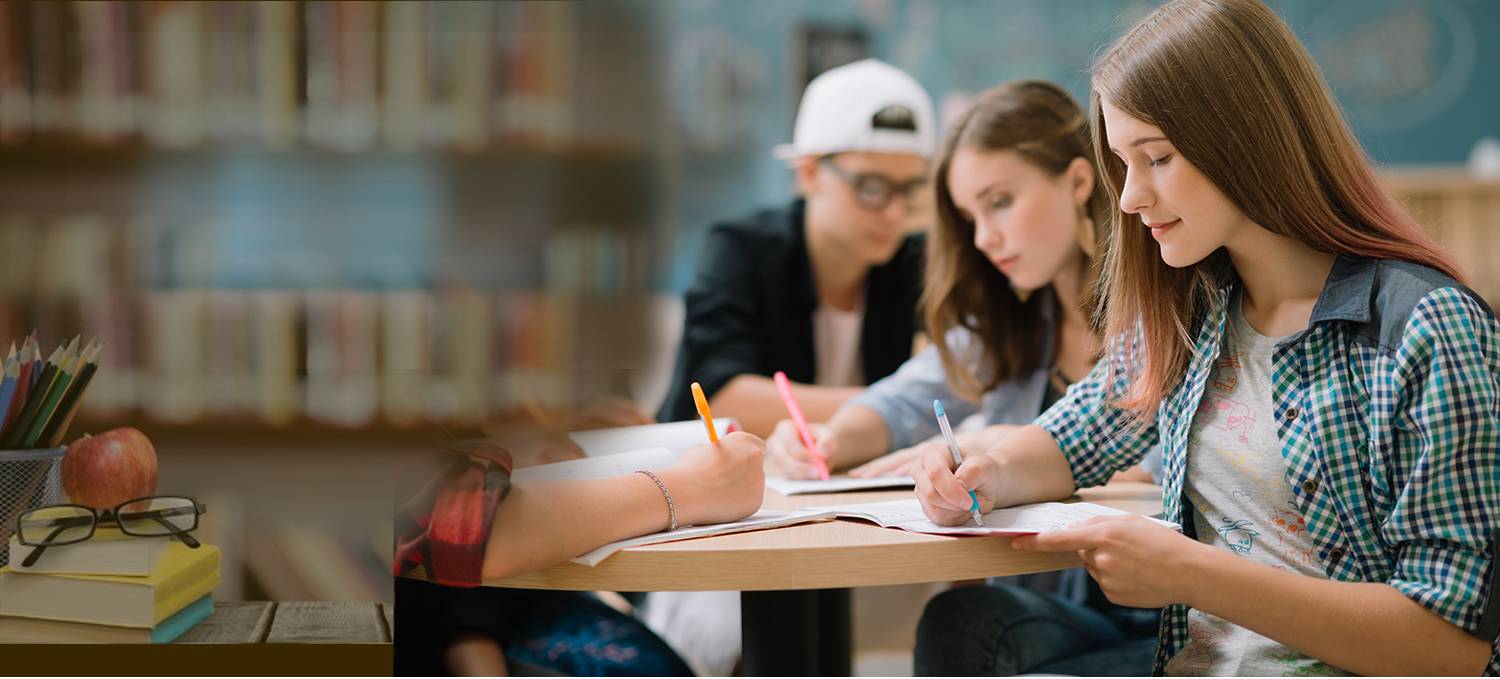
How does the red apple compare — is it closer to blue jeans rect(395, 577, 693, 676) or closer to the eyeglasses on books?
the eyeglasses on books

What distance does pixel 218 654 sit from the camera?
757 millimetres

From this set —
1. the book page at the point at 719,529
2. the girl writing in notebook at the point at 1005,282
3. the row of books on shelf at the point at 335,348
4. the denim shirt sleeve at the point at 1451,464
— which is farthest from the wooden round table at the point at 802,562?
the row of books on shelf at the point at 335,348

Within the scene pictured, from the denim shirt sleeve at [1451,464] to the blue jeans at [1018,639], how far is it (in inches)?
15.8

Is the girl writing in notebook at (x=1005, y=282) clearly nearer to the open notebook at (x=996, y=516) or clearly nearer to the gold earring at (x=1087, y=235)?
the gold earring at (x=1087, y=235)

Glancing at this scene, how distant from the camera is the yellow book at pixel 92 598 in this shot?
76 cm

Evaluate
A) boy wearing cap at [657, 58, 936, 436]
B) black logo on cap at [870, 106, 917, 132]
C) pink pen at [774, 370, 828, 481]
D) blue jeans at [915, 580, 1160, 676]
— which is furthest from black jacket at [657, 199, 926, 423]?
blue jeans at [915, 580, 1160, 676]

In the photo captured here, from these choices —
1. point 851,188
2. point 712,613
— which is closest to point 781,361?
point 851,188

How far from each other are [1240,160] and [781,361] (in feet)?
4.00

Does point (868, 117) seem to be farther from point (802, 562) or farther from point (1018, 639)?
point (802, 562)

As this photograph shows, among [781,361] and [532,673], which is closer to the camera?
[532,673]

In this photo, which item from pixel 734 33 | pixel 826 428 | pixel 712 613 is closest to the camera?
pixel 826 428

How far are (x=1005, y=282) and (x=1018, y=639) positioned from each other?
496 millimetres

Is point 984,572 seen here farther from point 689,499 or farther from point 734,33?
point 734,33

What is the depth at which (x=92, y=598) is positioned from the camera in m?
0.76
